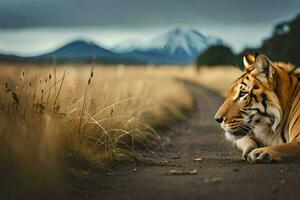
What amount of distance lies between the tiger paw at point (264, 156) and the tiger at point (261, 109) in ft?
0.53

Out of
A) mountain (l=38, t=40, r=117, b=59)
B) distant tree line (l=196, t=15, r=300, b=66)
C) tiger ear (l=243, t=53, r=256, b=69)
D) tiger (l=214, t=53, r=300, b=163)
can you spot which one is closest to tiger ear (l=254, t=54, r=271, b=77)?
tiger (l=214, t=53, r=300, b=163)

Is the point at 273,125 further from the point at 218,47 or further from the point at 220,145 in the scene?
the point at 218,47

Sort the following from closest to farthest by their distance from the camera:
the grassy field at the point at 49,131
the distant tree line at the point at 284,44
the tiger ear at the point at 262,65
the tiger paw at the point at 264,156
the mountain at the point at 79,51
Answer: the grassy field at the point at 49,131
the tiger paw at the point at 264,156
the tiger ear at the point at 262,65
the mountain at the point at 79,51
the distant tree line at the point at 284,44

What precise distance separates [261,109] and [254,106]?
0.34ft

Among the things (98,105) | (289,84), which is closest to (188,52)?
(98,105)

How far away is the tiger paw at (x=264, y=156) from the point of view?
915 centimetres

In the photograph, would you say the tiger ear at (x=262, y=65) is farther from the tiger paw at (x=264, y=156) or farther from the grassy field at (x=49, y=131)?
the grassy field at (x=49, y=131)

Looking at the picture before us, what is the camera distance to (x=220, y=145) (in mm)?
14336

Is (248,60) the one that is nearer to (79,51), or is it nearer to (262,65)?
(262,65)

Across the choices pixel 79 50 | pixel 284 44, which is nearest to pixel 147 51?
pixel 79 50

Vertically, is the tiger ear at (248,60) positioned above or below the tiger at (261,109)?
above

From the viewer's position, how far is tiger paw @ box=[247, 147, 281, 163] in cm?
915

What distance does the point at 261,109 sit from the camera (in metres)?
9.84

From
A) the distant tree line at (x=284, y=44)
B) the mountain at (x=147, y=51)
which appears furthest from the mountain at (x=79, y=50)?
the distant tree line at (x=284, y=44)
